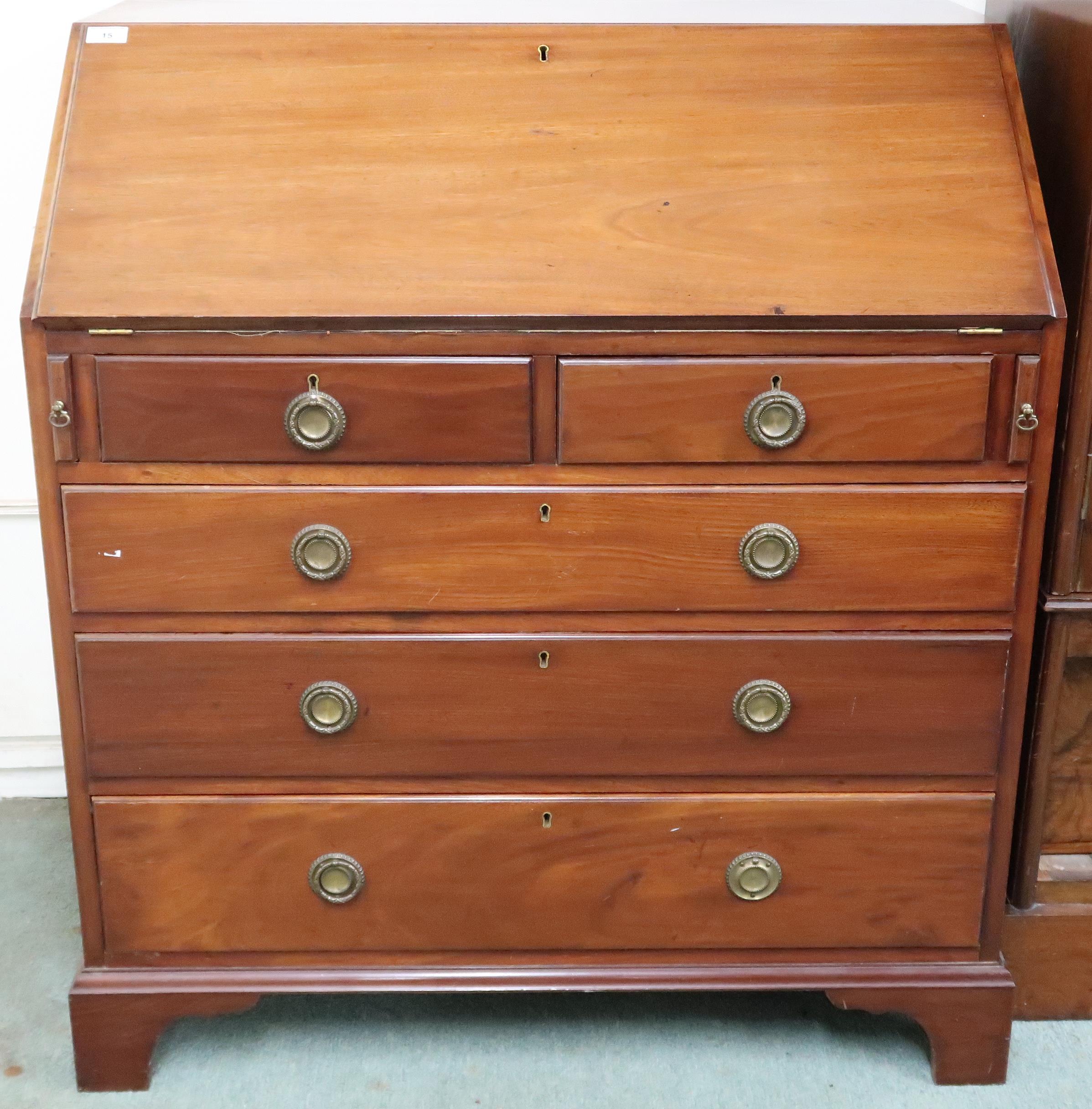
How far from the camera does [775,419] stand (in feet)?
4.73

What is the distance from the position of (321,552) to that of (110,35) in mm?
773

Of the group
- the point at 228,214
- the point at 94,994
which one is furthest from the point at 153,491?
the point at 94,994

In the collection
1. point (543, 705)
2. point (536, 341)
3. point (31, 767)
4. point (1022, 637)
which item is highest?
point (536, 341)

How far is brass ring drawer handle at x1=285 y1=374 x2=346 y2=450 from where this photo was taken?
1.42 m

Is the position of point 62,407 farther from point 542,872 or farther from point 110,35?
point 542,872

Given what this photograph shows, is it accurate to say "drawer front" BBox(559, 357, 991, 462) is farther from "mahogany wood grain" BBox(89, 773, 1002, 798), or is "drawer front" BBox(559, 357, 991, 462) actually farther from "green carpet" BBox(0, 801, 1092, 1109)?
"green carpet" BBox(0, 801, 1092, 1109)

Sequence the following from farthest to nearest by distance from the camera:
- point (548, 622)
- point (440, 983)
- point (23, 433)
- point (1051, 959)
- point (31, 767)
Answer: point (31, 767) < point (23, 433) < point (1051, 959) < point (440, 983) < point (548, 622)

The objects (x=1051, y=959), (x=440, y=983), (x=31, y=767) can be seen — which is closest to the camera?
(x=440, y=983)

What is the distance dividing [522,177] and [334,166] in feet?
0.82

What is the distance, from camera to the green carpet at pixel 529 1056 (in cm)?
165

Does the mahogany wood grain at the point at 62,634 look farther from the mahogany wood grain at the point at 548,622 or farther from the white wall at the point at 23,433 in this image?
the white wall at the point at 23,433

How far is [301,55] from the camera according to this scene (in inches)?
60.3

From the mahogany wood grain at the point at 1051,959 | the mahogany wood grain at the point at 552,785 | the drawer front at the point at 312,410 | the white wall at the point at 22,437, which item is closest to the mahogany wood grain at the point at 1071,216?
the mahogany wood grain at the point at 552,785

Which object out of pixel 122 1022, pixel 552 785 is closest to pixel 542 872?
pixel 552 785
